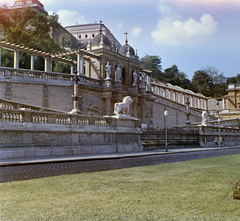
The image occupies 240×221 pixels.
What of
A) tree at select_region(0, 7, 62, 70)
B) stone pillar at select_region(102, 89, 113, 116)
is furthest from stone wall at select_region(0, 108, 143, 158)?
tree at select_region(0, 7, 62, 70)

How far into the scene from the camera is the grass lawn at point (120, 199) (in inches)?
210

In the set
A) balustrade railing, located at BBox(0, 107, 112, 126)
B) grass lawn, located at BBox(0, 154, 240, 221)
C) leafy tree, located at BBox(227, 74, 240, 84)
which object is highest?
leafy tree, located at BBox(227, 74, 240, 84)

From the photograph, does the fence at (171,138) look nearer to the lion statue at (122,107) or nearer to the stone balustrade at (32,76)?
the lion statue at (122,107)

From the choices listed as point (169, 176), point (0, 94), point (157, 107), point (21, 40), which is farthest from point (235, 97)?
point (169, 176)

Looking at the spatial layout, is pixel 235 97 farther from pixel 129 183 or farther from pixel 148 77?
pixel 129 183

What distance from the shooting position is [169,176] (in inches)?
384

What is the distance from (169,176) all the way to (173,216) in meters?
4.50

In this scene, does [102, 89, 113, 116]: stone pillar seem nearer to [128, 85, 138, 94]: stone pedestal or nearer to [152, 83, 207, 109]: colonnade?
[128, 85, 138, 94]: stone pedestal

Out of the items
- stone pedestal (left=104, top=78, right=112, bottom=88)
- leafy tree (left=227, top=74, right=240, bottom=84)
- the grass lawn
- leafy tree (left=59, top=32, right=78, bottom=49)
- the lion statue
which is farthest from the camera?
leafy tree (left=227, top=74, right=240, bottom=84)

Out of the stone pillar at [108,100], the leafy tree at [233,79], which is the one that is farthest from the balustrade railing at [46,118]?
the leafy tree at [233,79]

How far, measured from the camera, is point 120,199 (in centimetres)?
646

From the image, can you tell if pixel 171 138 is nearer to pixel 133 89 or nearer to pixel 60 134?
pixel 133 89

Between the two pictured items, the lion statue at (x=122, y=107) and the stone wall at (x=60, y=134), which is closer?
the stone wall at (x=60, y=134)

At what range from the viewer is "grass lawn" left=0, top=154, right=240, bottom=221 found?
17.5 feet
